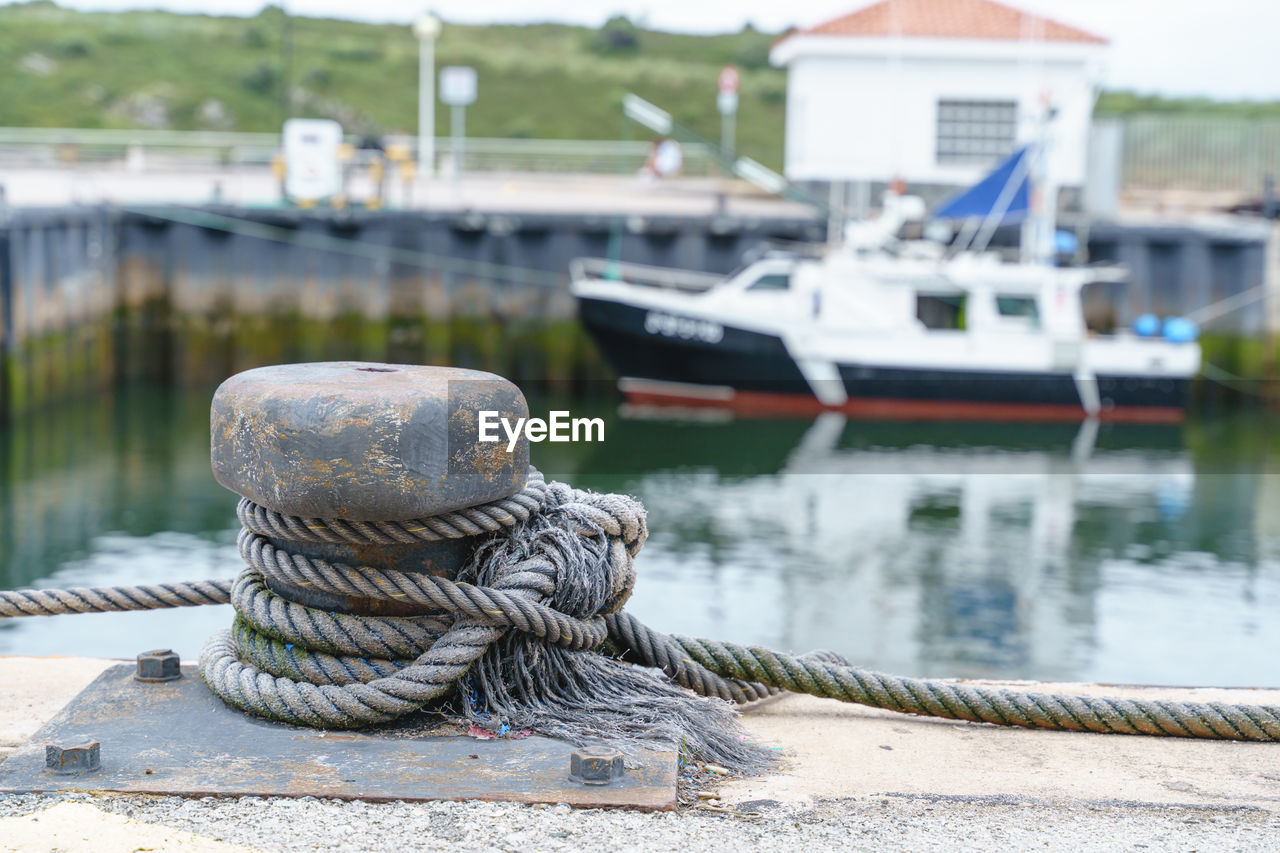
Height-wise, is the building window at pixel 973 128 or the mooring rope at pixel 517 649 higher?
the building window at pixel 973 128

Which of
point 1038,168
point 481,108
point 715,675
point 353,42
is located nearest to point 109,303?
point 1038,168

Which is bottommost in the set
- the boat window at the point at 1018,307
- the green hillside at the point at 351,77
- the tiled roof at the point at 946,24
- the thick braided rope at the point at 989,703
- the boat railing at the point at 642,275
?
the thick braided rope at the point at 989,703

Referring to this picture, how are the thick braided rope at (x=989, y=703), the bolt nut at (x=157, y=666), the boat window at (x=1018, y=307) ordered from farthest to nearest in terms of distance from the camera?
the boat window at (x=1018, y=307) → the thick braided rope at (x=989, y=703) → the bolt nut at (x=157, y=666)

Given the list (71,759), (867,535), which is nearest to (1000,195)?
(867,535)

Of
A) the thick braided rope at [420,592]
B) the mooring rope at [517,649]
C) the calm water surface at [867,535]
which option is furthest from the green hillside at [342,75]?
the thick braided rope at [420,592]

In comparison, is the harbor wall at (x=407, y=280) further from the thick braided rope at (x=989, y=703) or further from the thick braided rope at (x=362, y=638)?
the thick braided rope at (x=362, y=638)

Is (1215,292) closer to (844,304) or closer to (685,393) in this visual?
(844,304)

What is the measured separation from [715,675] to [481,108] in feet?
218

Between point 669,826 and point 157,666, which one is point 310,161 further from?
A: point 669,826

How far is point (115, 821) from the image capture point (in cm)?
266

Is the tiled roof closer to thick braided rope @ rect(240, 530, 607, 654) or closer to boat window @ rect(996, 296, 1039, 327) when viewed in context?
boat window @ rect(996, 296, 1039, 327)

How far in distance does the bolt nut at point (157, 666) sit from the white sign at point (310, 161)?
21.4 metres

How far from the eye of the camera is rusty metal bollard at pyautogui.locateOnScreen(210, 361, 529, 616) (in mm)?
3113

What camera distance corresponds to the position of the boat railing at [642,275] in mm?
22594
